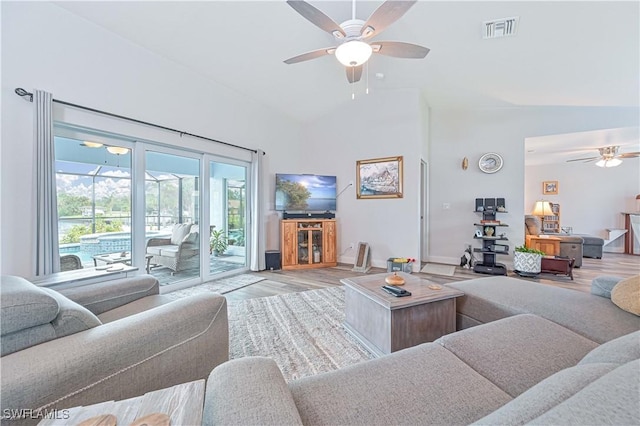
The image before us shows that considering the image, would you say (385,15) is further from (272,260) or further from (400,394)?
(272,260)

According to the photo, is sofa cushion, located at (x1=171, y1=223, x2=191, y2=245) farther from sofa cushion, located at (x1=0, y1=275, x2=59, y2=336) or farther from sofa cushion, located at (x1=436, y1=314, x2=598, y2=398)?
sofa cushion, located at (x1=436, y1=314, x2=598, y2=398)

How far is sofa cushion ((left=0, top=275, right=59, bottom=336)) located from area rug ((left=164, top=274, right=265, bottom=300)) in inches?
94.0

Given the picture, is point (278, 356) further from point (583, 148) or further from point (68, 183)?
point (583, 148)

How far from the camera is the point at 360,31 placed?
7.17ft

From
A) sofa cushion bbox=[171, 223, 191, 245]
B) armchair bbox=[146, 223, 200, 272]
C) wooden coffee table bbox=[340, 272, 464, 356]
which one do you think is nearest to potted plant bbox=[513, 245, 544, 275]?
wooden coffee table bbox=[340, 272, 464, 356]

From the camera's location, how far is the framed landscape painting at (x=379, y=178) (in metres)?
4.60

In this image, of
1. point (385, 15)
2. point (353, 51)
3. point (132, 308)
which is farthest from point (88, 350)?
point (385, 15)

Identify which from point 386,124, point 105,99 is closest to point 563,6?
point 386,124

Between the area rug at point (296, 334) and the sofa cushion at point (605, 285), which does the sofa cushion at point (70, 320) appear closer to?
the area rug at point (296, 334)

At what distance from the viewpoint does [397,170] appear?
15.1 ft

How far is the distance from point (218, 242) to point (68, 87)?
2.54 m

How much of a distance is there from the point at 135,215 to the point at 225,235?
1461 millimetres

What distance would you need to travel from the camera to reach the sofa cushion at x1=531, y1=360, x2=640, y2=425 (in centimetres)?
44

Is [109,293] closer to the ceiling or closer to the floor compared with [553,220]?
closer to the floor
